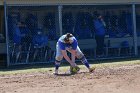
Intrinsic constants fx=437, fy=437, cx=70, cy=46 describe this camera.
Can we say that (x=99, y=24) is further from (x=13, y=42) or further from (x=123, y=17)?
(x=13, y=42)

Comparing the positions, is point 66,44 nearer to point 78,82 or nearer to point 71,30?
point 78,82

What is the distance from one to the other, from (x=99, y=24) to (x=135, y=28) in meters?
1.93

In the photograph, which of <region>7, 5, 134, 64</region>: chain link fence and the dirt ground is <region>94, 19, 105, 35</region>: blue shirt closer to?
<region>7, 5, 134, 64</region>: chain link fence

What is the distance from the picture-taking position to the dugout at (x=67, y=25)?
61.3ft

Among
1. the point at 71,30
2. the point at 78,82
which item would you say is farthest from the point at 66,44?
the point at 71,30

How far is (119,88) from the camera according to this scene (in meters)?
11.6

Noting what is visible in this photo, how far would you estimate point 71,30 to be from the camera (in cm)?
2034

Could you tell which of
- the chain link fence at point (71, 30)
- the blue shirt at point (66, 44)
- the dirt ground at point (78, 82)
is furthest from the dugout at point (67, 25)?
the blue shirt at point (66, 44)

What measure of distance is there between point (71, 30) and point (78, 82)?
7649 millimetres

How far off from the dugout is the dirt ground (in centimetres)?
317

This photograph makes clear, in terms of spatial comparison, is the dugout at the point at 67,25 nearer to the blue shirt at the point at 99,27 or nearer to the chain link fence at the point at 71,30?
the chain link fence at the point at 71,30

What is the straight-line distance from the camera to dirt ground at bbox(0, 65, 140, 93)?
38.0 ft

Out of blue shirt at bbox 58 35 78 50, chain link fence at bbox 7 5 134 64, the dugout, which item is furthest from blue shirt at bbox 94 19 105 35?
blue shirt at bbox 58 35 78 50

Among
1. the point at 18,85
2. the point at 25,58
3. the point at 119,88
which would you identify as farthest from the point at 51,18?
the point at 119,88
